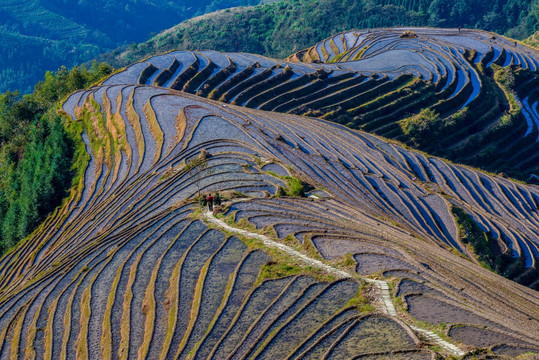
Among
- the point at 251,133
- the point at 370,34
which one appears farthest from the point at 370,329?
the point at 370,34

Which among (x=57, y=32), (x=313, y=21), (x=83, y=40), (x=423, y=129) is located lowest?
(x=423, y=129)

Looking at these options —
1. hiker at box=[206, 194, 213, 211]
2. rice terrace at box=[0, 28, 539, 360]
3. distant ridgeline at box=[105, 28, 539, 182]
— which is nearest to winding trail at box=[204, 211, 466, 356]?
rice terrace at box=[0, 28, 539, 360]

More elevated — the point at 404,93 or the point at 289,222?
the point at 404,93

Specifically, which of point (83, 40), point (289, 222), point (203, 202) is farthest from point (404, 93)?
point (83, 40)

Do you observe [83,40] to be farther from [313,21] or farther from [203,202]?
[203,202]

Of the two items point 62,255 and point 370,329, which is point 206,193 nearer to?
point 62,255

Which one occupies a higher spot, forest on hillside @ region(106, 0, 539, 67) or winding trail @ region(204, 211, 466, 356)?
forest on hillside @ region(106, 0, 539, 67)

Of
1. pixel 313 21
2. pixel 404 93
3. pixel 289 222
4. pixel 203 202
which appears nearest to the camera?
pixel 289 222

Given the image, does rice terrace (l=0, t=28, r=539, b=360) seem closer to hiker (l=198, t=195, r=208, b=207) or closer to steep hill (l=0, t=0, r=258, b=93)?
hiker (l=198, t=195, r=208, b=207)
